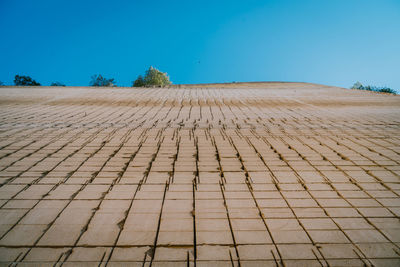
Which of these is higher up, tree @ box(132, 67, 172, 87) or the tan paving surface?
tree @ box(132, 67, 172, 87)

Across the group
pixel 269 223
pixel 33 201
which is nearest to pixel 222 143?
pixel 269 223

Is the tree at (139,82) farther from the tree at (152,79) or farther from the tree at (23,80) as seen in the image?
the tree at (23,80)

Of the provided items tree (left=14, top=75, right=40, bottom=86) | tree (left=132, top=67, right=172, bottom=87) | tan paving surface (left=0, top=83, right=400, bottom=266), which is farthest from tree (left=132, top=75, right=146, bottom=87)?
tan paving surface (left=0, top=83, right=400, bottom=266)

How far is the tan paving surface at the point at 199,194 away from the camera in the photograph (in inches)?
55.1

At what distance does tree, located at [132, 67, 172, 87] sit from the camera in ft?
99.0

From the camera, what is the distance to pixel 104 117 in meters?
4.32

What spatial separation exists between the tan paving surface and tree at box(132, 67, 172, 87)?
27.1m

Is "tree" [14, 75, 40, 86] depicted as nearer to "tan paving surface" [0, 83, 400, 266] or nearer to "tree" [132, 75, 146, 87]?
"tree" [132, 75, 146, 87]

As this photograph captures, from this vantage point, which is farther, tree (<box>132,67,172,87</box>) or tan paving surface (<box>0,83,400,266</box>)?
tree (<box>132,67,172,87</box>)

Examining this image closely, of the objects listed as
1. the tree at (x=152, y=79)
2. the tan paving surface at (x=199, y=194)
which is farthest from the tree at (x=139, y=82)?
the tan paving surface at (x=199, y=194)

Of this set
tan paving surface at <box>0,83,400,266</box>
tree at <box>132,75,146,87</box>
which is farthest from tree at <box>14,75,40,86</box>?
tan paving surface at <box>0,83,400,266</box>

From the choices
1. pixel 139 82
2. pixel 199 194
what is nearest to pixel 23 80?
pixel 139 82

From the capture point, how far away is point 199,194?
1923mm

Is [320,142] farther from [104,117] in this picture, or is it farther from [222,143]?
[104,117]
